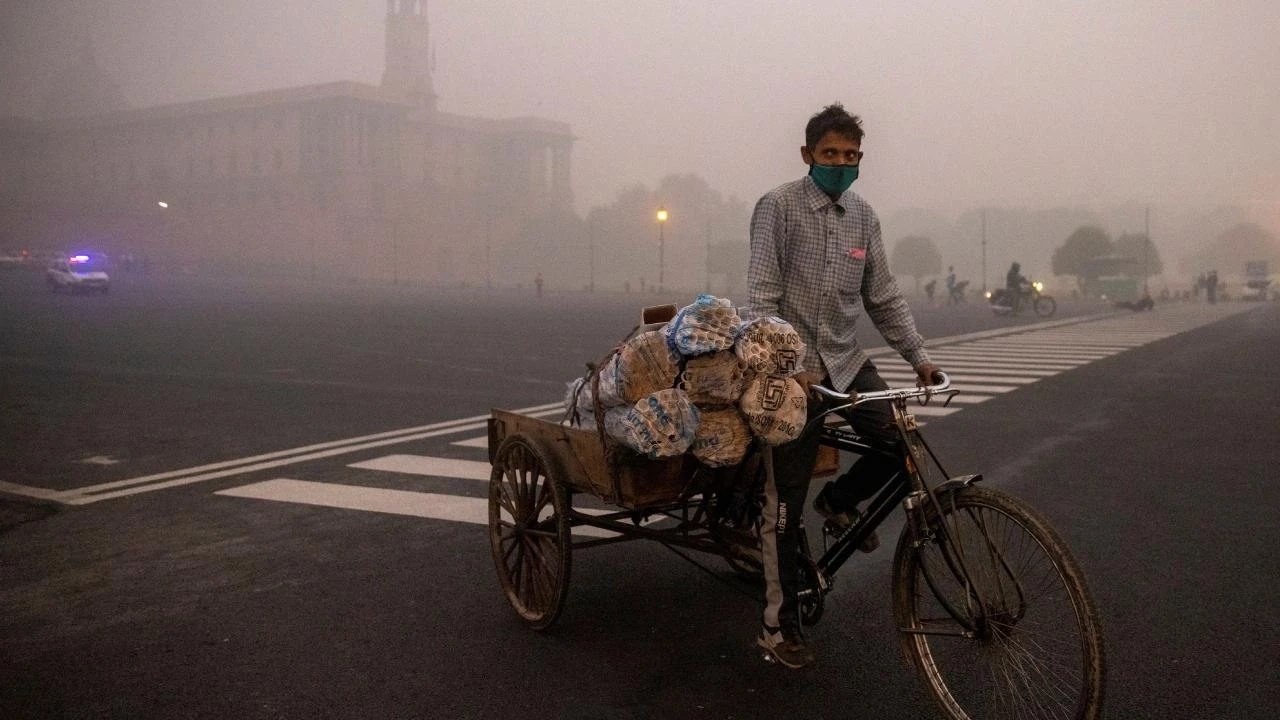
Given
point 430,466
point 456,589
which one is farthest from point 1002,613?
point 430,466

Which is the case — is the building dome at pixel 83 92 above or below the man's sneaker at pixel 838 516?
above

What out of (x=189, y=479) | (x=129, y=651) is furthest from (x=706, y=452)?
(x=189, y=479)

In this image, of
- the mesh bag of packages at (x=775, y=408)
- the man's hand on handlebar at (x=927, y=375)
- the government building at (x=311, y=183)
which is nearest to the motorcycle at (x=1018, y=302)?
the man's hand on handlebar at (x=927, y=375)

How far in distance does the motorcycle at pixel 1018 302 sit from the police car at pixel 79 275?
35.5m

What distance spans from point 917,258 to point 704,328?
126 metres

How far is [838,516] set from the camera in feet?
13.9

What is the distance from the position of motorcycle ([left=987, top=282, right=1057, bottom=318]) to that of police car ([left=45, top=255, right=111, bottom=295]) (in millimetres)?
35462

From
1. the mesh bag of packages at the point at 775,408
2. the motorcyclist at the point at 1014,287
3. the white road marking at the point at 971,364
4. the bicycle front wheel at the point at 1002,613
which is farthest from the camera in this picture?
the motorcyclist at the point at 1014,287

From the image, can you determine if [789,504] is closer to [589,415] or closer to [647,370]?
[647,370]

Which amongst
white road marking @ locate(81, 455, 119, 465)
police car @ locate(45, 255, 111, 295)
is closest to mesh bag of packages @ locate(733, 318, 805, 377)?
white road marking @ locate(81, 455, 119, 465)

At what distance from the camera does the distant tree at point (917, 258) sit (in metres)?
124

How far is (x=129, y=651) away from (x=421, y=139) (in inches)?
5537

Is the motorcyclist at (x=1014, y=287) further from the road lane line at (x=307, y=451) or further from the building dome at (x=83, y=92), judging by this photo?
the building dome at (x=83, y=92)

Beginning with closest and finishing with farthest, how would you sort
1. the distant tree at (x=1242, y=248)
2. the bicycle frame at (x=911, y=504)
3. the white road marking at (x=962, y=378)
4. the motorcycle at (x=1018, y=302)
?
the bicycle frame at (x=911, y=504), the white road marking at (x=962, y=378), the motorcycle at (x=1018, y=302), the distant tree at (x=1242, y=248)
